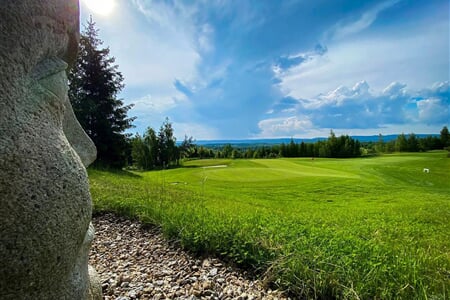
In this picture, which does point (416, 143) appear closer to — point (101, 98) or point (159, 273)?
point (101, 98)

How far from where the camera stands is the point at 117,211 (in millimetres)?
4590

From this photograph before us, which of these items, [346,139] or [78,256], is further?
[346,139]

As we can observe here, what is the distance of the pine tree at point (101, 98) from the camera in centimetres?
1466

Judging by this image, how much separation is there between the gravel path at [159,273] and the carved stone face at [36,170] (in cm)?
122

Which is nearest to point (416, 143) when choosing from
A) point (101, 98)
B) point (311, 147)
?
point (311, 147)

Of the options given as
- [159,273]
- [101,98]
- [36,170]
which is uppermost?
[101,98]

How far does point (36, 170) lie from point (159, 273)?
2.06m

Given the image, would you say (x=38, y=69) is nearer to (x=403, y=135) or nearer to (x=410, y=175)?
(x=410, y=175)

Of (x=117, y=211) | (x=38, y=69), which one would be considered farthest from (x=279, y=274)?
(x=117, y=211)

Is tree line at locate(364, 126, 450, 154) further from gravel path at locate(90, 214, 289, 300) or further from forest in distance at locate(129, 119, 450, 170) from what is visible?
gravel path at locate(90, 214, 289, 300)

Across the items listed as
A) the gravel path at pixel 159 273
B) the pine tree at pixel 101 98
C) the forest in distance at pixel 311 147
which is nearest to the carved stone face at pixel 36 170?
the gravel path at pixel 159 273

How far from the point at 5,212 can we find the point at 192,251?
7.86 feet

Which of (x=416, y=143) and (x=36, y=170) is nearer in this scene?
(x=36, y=170)

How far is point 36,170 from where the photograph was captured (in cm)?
105
